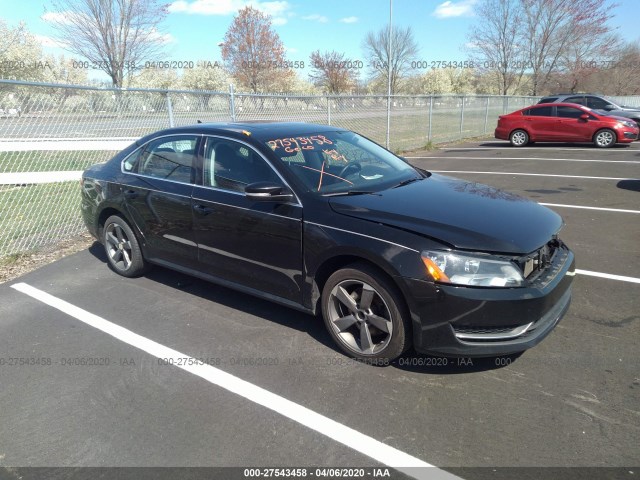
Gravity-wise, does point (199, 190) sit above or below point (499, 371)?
above

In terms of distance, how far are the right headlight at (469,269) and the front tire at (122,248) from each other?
3.22 metres

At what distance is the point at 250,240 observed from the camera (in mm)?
3719

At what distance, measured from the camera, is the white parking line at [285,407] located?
2.39m

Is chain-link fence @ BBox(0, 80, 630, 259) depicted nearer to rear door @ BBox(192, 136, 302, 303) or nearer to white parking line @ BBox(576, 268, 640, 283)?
rear door @ BBox(192, 136, 302, 303)

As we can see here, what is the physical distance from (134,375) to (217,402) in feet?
2.36

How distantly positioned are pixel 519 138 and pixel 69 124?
14.5m

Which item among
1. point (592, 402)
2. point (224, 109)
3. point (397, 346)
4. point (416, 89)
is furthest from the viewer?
point (416, 89)

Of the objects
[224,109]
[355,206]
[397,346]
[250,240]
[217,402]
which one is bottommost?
[217,402]

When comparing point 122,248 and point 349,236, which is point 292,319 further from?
point 122,248

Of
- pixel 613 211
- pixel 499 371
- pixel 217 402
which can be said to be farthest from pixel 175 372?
pixel 613 211

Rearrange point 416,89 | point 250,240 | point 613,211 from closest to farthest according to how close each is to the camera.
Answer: point 250,240 < point 613,211 < point 416,89

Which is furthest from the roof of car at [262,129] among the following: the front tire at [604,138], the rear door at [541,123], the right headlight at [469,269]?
the front tire at [604,138]

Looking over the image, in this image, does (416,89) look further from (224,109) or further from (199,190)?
(199,190)

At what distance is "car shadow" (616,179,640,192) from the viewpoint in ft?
28.3
